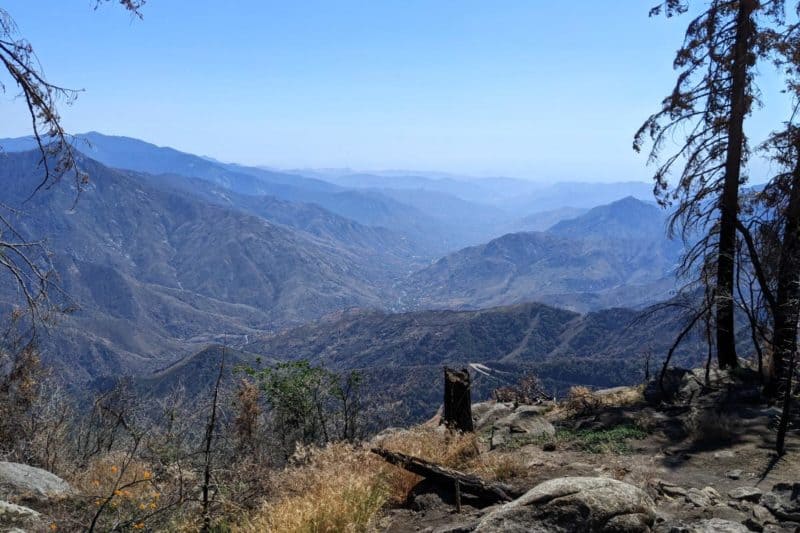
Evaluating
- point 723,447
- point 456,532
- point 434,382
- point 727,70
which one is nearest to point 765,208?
point 727,70

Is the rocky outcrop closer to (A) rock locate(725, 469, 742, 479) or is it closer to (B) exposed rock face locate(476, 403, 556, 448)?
(A) rock locate(725, 469, 742, 479)

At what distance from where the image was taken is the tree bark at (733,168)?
12.8 metres

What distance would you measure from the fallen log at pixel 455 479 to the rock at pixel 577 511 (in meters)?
1.22

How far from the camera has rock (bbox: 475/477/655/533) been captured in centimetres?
538

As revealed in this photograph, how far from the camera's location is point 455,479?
7.04 m

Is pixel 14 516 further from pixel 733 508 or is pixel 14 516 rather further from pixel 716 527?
pixel 733 508

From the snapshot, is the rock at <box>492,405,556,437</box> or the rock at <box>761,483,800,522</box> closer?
the rock at <box>761,483,800,522</box>

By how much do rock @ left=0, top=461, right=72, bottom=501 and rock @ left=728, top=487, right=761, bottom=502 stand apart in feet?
30.0

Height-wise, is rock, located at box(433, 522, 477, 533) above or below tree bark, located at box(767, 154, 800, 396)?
below

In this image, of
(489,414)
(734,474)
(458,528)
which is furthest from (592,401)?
(458,528)

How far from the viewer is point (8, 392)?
1698cm

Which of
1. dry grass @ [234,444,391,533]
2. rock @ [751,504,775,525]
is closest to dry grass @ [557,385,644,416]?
rock @ [751,504,775,525]

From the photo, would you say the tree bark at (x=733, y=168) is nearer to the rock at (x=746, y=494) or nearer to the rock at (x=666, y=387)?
the rock at (x=666, y=387)

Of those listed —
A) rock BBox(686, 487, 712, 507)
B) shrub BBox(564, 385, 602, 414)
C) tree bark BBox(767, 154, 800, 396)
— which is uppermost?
tree bark BBox(767, 154, 800, 396)
